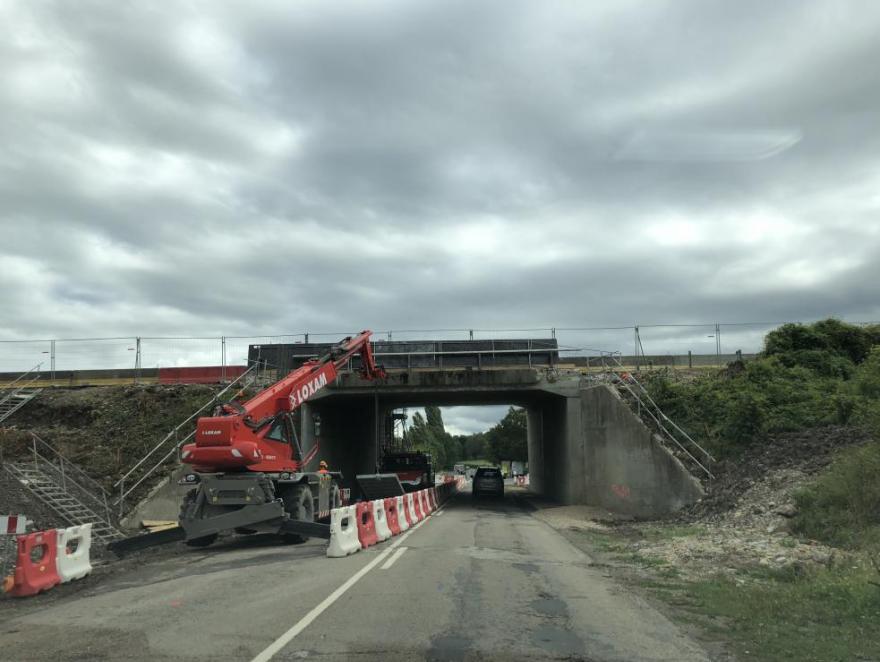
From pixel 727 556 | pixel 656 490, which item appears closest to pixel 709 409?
pixel 656 490

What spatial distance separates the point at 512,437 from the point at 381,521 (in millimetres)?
89237

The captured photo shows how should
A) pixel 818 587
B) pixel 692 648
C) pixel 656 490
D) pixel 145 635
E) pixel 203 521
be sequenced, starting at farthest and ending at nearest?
pixel 656 490 → pixel 203 521 → pixel 818 587 → pixel 145 635 → pixel 692 648

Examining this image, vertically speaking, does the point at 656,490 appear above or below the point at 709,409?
below

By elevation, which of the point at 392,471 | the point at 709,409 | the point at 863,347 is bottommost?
the point at 392,471

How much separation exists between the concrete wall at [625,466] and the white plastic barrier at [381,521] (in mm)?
9740

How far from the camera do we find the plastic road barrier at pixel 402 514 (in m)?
19.4

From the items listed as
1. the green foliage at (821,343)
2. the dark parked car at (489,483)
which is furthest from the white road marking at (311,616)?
the dark parked car at (489,483)

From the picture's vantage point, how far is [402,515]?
20156 millimetres

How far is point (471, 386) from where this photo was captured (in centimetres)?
3162

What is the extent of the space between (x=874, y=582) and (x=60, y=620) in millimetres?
9432

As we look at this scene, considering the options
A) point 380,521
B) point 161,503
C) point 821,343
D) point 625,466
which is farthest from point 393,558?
point 821,343

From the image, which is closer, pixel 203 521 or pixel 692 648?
pixel 692 648

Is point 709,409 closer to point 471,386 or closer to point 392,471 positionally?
point 471,386

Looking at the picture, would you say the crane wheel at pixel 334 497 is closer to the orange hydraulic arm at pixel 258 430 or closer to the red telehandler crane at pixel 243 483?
the orange hydraulic arm at pixel 258 430
